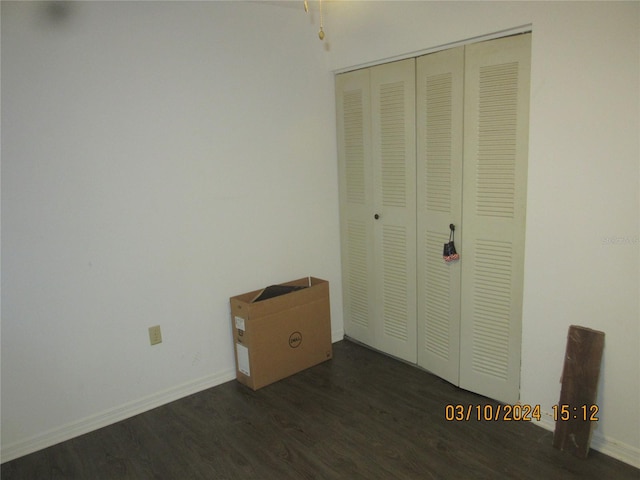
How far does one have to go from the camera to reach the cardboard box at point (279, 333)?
106 inches

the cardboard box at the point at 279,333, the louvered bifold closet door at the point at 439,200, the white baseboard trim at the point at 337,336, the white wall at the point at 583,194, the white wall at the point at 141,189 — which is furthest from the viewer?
the white baseboard trim at the point at 337,336

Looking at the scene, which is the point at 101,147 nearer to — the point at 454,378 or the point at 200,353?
the point at 200,353

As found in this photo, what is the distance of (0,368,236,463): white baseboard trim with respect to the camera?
222 centimetres

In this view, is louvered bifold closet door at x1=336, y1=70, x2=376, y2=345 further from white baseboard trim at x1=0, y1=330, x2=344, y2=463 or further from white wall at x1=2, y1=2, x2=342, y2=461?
white baseboard trim at x1=0, y1=330, x2=344, y2=463

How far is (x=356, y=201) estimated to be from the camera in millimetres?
3121

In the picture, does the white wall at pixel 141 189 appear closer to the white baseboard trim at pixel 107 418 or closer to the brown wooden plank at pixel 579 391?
the white baseboard trim at pixel 107 418

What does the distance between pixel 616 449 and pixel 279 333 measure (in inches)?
68.5

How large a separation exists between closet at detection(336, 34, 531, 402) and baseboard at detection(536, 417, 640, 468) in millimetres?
385

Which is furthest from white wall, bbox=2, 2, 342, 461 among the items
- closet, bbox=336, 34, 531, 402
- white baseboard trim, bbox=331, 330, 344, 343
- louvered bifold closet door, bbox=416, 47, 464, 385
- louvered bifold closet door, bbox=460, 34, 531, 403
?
louvered bifold closet door, bbox=460, 34, 531, 403

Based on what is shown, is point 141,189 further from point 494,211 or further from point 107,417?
point 494,211

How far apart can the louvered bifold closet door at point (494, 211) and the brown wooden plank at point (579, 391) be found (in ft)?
A: 0.93

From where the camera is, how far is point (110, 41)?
2.28 meters

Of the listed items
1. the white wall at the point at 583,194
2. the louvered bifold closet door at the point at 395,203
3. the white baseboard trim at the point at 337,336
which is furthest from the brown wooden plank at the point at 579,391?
the white baseboard trim at the point at 337,336

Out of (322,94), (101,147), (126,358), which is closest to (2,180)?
(101,147)
